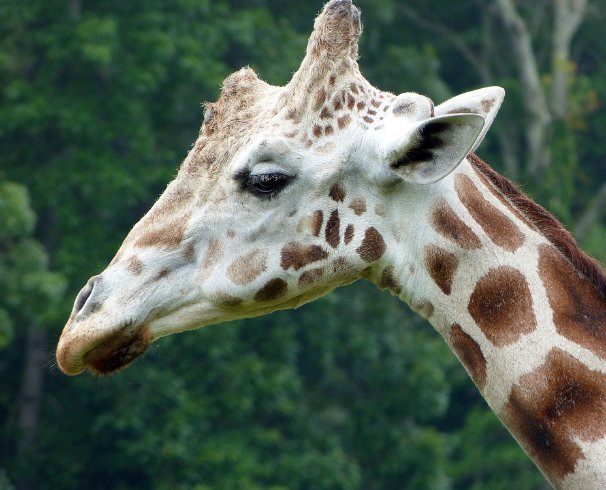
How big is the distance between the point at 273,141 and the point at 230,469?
50.8 ft

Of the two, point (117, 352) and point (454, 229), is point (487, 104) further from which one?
point (117, 352)

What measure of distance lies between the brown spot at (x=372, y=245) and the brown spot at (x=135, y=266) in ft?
2.46

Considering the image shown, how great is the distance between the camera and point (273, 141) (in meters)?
4.17

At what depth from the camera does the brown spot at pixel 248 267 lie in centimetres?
416

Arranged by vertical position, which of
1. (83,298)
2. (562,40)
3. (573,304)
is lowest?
(562,40)

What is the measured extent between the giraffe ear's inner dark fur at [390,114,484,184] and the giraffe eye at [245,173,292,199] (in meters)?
0.41

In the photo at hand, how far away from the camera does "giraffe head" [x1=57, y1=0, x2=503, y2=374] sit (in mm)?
4070

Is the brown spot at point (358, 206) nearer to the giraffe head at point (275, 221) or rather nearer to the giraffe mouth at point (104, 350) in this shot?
the giraffe head at point (275, 221)

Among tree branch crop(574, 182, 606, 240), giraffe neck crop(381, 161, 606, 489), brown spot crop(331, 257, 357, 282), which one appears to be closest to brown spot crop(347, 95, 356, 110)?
giraffe neck crop(381, 161, 606, 489)

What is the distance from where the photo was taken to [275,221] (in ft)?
13.7

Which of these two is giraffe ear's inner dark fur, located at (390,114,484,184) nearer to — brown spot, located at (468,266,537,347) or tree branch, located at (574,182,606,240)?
brown spot, located at (468,266,537,347)

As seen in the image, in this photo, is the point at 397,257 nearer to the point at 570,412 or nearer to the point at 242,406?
the point at 570,412

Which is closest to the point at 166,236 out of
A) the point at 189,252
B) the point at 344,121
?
the point at 189,252

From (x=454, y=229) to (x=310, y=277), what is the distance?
531 mm
